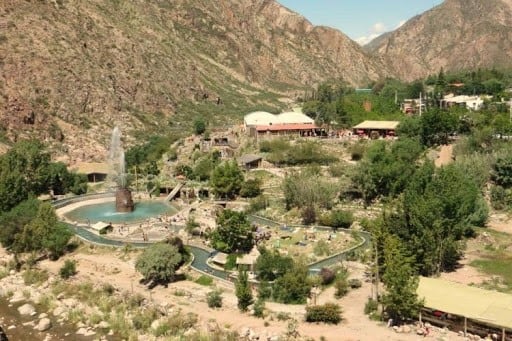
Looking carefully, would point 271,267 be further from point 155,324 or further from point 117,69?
point 117,69

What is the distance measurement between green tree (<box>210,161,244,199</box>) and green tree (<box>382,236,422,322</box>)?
81.2 feet

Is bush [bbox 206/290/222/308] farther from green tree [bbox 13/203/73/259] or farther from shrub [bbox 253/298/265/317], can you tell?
green tree [bbox 13/203/73/259]

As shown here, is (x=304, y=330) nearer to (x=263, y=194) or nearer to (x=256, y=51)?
(x=263, y=194)

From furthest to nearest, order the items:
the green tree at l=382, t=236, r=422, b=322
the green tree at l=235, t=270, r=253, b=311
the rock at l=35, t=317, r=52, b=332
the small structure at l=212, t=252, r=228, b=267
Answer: the small structure at l=212, t=252, r=228, b=267 < the rock at l=35, t=317, r=52, b=332 < the green tree at l=235, t=270, r=253, b=311 < the green tree at l=382, t=236, r=422, b=322

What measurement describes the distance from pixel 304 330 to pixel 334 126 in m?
55.3

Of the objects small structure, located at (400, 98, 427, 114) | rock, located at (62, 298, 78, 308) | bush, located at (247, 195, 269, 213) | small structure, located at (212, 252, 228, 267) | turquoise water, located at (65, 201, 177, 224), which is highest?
small structure, located at (400, 98, 427, 114)

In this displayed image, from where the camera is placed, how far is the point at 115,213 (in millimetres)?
46719

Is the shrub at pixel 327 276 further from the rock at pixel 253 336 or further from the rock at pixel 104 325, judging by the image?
the rock at pixel 104 325

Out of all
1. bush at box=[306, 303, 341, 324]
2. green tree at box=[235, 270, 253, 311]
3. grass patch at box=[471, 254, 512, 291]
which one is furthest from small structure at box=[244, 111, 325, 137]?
bush at box=[306, 303, 341, 324]

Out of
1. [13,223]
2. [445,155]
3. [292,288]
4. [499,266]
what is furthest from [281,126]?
[292,288]

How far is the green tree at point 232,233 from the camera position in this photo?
117 ft

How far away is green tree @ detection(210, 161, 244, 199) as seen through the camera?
4928 cm

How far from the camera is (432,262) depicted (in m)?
30.2

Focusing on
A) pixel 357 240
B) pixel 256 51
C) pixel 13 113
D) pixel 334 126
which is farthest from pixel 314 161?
pixel 256 51
